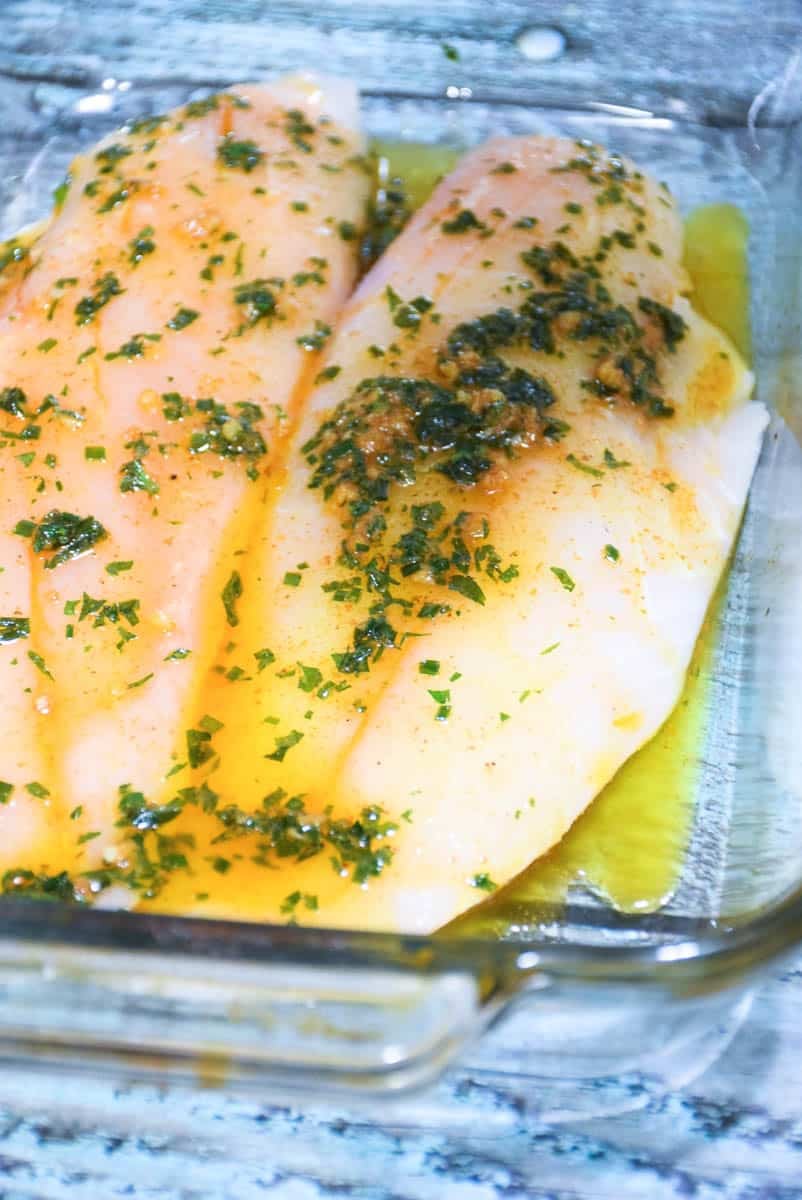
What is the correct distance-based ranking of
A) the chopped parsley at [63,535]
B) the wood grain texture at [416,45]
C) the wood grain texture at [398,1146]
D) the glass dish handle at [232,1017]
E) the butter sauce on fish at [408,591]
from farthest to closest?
the wood grain texture at [416,45]
the chopped parsley at [63,535]
the butter sauce on fish at [408,591]
the wood grain texture at [398,1146]
the glass dish handle at [232,1017]

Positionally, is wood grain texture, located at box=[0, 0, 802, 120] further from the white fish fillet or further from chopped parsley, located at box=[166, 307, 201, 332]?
chopped parsley, located at box=[166, 307, 201, 332]

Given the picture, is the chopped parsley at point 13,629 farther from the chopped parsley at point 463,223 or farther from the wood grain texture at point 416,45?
the wood grain texture at point 416,45

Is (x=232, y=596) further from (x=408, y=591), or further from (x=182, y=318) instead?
(x=182, y=318)

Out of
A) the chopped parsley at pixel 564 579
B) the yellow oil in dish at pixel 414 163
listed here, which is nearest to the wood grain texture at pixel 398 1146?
the chopped parsley at pixel 564 579

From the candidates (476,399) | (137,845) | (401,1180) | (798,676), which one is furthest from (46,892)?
(798,676)

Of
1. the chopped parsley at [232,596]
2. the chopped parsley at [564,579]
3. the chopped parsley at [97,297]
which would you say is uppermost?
the chopped parsley at [97,297]

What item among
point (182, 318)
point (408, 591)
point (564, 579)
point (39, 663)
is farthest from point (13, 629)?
point (564, 579)
